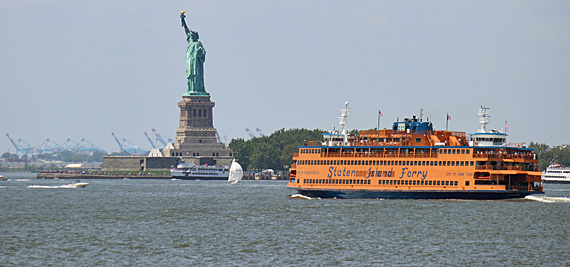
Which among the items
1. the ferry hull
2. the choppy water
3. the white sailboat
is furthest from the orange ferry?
the white sailboat

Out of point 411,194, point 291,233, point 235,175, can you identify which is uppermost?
point 235,175

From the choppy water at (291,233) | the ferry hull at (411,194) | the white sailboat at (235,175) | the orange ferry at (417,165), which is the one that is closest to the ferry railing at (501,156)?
the orange ferry at (417,165)

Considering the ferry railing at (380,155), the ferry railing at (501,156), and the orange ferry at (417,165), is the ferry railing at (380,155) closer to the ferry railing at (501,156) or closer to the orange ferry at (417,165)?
the orange ferry at (417,165)

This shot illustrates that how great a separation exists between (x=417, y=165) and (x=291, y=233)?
3339cm

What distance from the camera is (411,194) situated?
100688 mm

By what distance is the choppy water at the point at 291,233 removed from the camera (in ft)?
185

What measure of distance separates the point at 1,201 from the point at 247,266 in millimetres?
63584

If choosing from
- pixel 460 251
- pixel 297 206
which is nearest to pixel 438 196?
pixel 297 206

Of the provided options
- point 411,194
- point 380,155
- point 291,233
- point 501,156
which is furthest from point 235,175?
point 291,233

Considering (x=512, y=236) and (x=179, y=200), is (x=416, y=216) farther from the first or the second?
(x=179, y=200)

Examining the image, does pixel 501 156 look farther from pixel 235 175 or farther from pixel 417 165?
pixel 235 175

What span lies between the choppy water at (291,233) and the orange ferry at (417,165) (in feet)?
5.57

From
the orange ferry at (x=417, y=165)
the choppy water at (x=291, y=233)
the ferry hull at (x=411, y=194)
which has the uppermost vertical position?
the orange ferry at (x=417, y=165)

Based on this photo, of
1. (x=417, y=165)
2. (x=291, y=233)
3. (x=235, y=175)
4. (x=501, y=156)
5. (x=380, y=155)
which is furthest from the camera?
(x=235, y=175)
